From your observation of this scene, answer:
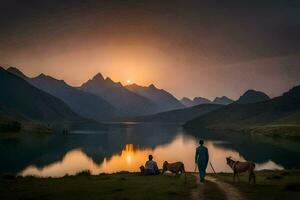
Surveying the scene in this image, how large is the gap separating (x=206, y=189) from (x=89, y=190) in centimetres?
895

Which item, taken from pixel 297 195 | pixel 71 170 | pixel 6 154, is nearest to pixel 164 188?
pixel 297 195

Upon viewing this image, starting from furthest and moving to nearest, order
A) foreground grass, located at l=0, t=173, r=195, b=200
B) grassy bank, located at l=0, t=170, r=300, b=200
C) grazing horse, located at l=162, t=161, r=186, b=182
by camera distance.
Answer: grazing horse, located at l=162, t=161, r=186, b=182, foreground grass, located at l=0, t=173, r=195, b=200, grassy bank, located at l=0, t=170, r=300, b=200

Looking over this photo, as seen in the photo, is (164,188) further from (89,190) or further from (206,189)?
(89,190)

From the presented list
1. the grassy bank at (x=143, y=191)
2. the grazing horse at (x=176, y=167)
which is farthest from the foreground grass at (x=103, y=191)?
the grazing horse at (x=176, y=167)

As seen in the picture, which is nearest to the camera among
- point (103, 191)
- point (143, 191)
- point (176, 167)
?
point (143, 191)

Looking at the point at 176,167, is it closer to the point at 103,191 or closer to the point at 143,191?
the point at 143,191

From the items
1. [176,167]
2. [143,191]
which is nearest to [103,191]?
[143,191]

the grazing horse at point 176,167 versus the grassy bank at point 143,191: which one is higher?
the grazing horse at point 176,167

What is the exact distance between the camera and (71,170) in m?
69.8

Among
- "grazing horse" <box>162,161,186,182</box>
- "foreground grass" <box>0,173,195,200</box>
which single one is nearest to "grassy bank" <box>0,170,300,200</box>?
"foreground grass" <box>0,173,195,200</box>

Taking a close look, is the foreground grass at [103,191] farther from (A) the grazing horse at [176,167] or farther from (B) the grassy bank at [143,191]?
(A) the grazing horse at [176,167]

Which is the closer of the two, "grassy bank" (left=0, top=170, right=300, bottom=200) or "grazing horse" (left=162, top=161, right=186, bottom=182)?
"grassy bank" (left=0, top=170, right=300, bottom=200)

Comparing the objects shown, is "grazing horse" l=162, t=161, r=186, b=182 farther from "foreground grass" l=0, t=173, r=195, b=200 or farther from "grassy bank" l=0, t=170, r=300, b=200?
"grassy bank" l=0, t=170, r=300, b=200

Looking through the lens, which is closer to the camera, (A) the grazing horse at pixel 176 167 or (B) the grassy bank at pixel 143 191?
(B) the grassy bank at pixel 143 191
